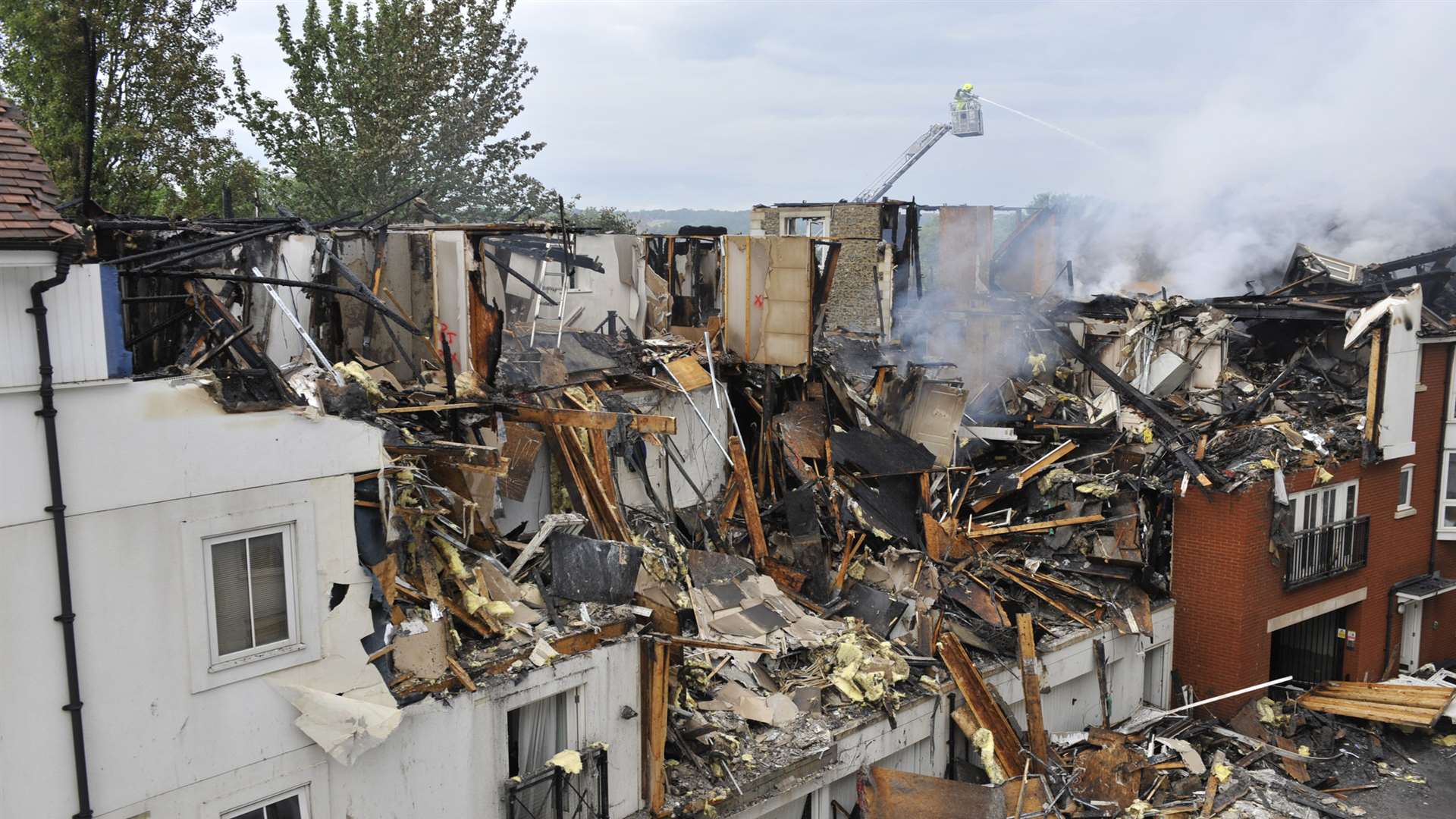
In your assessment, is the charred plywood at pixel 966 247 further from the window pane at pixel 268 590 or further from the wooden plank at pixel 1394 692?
the window pane at pixel 268 590

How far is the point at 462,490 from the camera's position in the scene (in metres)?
10.9

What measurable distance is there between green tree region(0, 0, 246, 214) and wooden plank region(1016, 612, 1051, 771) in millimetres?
19037

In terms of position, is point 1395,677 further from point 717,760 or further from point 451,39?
point 451,39

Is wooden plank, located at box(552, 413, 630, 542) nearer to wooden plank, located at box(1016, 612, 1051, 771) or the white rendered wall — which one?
the white rendered wall

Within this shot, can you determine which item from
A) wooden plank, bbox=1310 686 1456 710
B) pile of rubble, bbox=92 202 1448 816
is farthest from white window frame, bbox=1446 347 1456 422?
wooden plank, bbox=1310 686 1456 710

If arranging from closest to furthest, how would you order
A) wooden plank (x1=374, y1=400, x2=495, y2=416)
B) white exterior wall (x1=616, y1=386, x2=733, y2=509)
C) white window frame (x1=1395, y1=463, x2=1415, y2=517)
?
wooden plank (x1=374, y1=400, x2=495, y2=416) < white exterior wall (x1=616, y1=386, x2=733, y2=509) < white window frame (x1=1395, y1=463, x2=1415, y2=517)

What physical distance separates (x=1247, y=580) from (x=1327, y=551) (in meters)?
2.93

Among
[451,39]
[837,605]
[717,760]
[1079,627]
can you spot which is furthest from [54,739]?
[451,39]

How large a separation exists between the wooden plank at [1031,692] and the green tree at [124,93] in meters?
19.0

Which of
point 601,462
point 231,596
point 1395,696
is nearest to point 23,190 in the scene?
point 231,596

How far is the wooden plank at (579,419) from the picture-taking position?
11.4 m

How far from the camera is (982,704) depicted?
14742 mm

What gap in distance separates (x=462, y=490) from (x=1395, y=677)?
21.8 m

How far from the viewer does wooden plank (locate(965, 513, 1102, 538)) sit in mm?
18530
